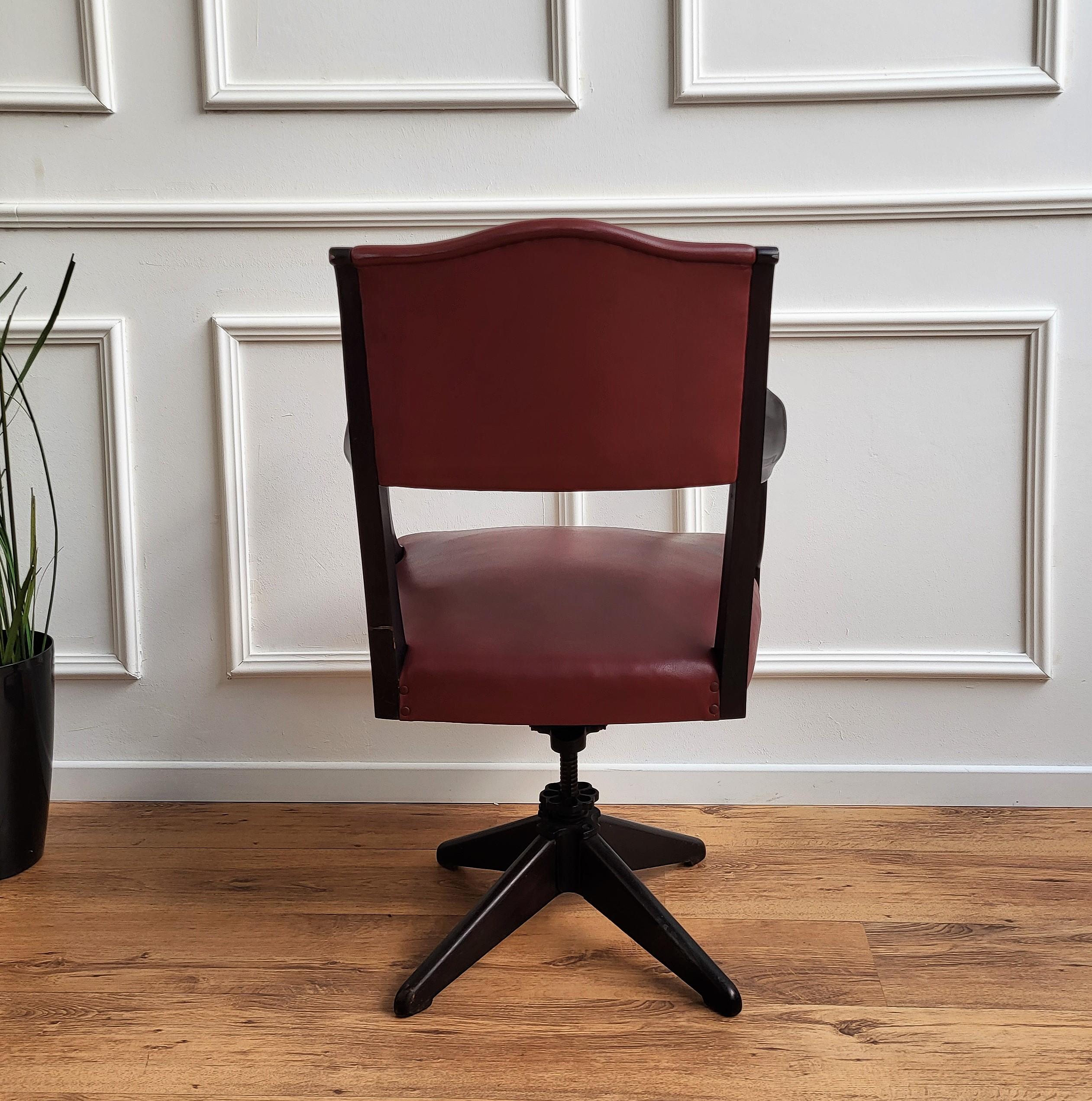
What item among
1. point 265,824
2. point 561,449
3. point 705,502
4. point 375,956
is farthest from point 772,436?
point 265,824

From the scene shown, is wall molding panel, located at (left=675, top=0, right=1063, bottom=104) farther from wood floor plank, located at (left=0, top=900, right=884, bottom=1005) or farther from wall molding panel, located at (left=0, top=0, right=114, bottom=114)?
wood floor plank, located at (left=0, top=900, right=884, bottom=1005)

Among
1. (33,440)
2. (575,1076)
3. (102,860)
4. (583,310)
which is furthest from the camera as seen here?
(33,440)

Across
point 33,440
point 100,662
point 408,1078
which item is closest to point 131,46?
point 33,440

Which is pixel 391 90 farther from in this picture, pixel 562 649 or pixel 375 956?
pixel 375 956

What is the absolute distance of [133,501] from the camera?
1.82 m

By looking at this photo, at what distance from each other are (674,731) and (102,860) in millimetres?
1002

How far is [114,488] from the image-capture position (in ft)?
5.92

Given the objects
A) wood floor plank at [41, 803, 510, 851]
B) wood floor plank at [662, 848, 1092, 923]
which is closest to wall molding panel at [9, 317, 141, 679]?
wood floor plank at [41, 803, 510, 851]

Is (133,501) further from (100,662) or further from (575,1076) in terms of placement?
(575,1076)

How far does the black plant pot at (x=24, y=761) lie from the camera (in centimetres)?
159

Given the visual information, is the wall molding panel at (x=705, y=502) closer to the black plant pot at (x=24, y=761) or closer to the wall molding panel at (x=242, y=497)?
the wall molding panel at (x=242, y=497)

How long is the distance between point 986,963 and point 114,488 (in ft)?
5.22

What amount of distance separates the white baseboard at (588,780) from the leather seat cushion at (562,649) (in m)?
0.69

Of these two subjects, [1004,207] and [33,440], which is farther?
[33,440]
